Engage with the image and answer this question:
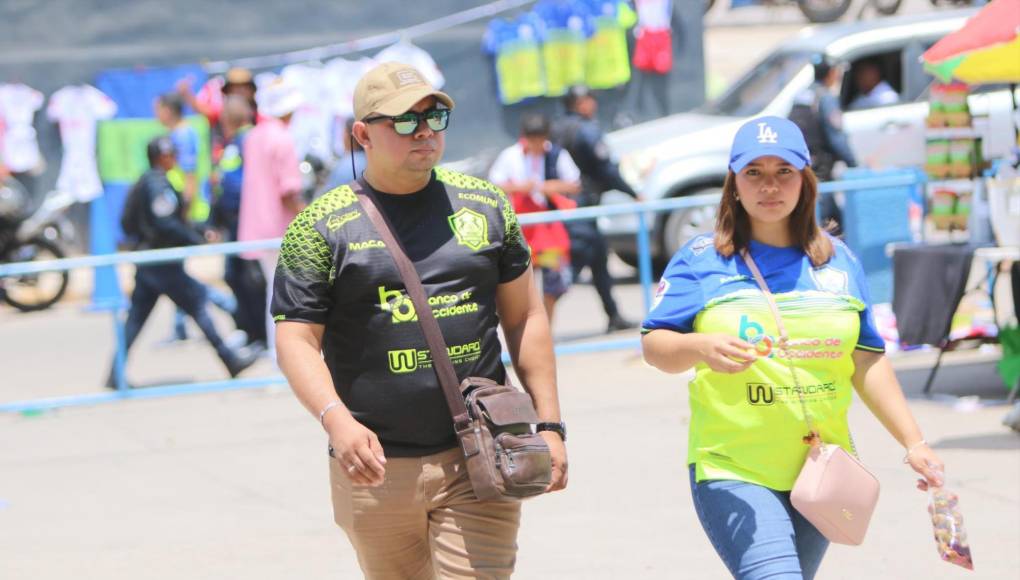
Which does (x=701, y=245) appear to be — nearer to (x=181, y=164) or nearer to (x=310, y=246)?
(x=310, y=246)

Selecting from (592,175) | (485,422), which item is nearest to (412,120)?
(485,422)

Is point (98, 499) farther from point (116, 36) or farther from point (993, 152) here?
point (116, 36)

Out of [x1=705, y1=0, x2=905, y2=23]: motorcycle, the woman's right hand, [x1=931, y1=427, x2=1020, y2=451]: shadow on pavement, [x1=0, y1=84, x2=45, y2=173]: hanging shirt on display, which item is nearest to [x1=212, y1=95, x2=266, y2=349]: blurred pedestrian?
[x1=931, y1=427, x2=1020, y2=451]: shadow on pavement

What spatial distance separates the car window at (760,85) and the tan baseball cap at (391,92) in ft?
35.7

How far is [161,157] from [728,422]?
7602mm

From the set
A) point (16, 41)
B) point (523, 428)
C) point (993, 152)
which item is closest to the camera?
point (523, 428)

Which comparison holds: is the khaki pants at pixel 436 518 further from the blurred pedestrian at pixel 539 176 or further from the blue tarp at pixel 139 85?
the blue tarp at pixel 139 85

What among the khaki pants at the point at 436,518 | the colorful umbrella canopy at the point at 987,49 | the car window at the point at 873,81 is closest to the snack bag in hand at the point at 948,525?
the khaki pants at the point at 436,518

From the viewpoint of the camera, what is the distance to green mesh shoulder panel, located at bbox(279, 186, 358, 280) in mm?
3955

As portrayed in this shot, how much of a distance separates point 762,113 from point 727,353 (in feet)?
35.2

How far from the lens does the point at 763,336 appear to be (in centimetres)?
414

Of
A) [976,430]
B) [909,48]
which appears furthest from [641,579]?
[909,48]

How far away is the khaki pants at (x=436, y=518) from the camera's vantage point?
403 centimetres

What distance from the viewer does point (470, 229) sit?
13.3ft
